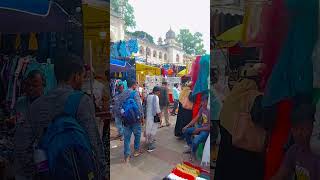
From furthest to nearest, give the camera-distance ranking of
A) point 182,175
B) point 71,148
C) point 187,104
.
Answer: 1. point 187,104
2. point 182,175
3. point 71,148

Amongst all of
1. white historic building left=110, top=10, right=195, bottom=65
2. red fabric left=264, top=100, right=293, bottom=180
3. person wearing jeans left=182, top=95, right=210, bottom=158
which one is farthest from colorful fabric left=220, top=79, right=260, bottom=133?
white historic building left=110, top=10, right=195, bottom=65

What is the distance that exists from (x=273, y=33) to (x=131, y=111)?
3985 mm

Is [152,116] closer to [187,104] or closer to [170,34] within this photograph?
[187,104]

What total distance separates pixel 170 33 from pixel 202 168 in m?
36.5

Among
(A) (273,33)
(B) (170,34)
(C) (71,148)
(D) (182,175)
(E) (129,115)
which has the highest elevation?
(B) (170,34)

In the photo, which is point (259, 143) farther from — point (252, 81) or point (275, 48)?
point (275, 48)

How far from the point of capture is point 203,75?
4527 millimetres

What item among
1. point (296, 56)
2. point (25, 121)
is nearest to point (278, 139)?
point (296, 56)

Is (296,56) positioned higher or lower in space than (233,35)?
lower

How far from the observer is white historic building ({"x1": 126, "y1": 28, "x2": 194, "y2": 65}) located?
31891mm

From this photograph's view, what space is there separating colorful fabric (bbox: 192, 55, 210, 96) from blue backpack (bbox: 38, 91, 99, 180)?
220 centimetres

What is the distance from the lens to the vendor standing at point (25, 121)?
2693 mm

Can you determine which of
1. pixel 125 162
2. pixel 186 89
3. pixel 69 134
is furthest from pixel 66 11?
pixel 186 89

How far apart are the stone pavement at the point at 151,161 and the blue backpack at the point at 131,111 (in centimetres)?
67
